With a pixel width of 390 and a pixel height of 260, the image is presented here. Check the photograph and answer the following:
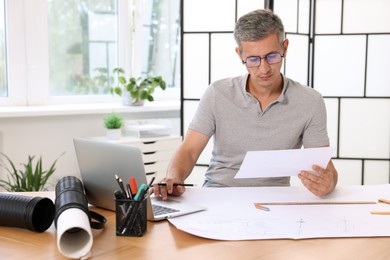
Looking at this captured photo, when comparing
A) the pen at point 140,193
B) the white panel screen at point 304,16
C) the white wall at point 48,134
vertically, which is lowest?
the white wall at point 48,134

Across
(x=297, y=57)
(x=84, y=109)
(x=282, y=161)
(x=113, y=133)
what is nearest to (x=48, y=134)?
(x=84, y=109)

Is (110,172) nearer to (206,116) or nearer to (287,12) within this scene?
(206,116)

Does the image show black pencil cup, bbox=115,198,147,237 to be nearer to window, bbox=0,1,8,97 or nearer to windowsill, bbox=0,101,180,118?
windowsill, bbox=0,101,180,118

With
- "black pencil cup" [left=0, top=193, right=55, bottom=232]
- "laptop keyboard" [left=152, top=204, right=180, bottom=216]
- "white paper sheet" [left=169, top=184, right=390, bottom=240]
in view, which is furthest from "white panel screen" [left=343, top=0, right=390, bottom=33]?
"black pencil cup" [left=0, top=193, right=55, bottom=232]

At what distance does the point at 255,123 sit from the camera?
7.37ft

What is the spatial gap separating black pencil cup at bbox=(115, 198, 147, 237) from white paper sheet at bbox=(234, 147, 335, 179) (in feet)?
1.32

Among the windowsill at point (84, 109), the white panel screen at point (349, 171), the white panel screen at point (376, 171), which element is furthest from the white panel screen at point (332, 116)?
the windowsill at point (84, 109)

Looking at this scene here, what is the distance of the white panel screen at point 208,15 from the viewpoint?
11.5 feet

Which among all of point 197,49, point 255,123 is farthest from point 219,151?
point 197,49

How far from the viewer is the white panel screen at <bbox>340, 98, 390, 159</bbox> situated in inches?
139

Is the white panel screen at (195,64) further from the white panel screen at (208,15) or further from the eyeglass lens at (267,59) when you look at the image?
the eyeglass lens at (267,59)

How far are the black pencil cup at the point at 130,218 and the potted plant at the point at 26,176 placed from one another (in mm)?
1984

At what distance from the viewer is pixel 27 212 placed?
1537 millimetres

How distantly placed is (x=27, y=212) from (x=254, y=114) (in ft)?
3.31
